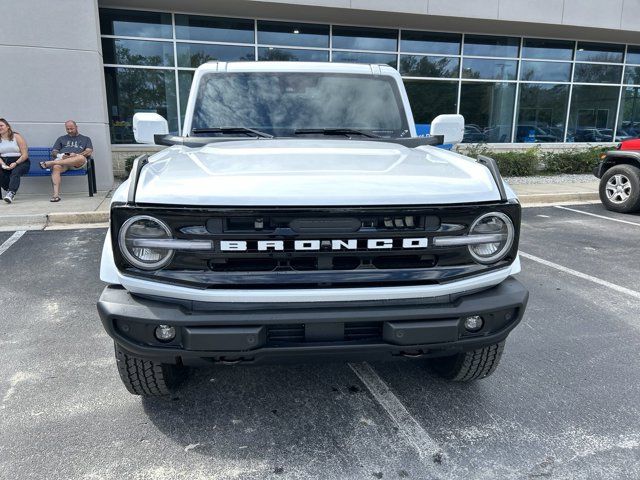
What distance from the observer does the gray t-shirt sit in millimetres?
9852

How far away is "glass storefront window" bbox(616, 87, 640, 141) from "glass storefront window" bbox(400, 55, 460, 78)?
6676mm

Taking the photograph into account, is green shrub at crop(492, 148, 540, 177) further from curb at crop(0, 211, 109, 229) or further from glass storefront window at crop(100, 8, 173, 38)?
curb at crop(0, 211, 109, 229)

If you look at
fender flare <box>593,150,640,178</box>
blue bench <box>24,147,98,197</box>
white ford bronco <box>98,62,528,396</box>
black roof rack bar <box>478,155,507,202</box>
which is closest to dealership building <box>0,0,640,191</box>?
blue bench <box>24,147,98,197</box>

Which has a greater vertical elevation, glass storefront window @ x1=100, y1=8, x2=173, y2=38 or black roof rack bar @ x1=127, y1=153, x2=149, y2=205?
glass storefront window @ x1=100, y1=8, x2=173, y2=38

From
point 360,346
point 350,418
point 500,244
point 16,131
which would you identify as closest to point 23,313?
point 350,418

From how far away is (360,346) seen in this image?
2213 millimetres

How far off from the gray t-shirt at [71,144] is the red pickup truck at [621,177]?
1022 cm

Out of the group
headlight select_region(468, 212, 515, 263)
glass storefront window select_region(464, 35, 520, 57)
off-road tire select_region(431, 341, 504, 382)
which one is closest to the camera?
headlight select_region(468, 212, 515, 263)

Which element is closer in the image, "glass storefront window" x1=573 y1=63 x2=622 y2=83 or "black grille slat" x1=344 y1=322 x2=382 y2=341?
"black grille slat" x1=344 y1=322 x2=382 y2=341

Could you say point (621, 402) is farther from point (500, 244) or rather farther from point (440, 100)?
point (440, 100)

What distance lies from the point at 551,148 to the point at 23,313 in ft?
52.0

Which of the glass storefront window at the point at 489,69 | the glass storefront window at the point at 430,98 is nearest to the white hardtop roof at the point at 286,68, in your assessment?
the glass storefront window at the point at 430,98

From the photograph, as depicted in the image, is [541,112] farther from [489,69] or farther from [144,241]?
[144,241]

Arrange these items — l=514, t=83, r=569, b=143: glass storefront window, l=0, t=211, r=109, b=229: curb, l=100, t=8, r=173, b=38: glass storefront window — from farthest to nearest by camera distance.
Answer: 1. l=514, t=83, r=569, b=143: glass storefront window
2. l=100, t=8, r=173, b=38: glass storefront window
3. l=0, t=211, r=109, b=229: curb
